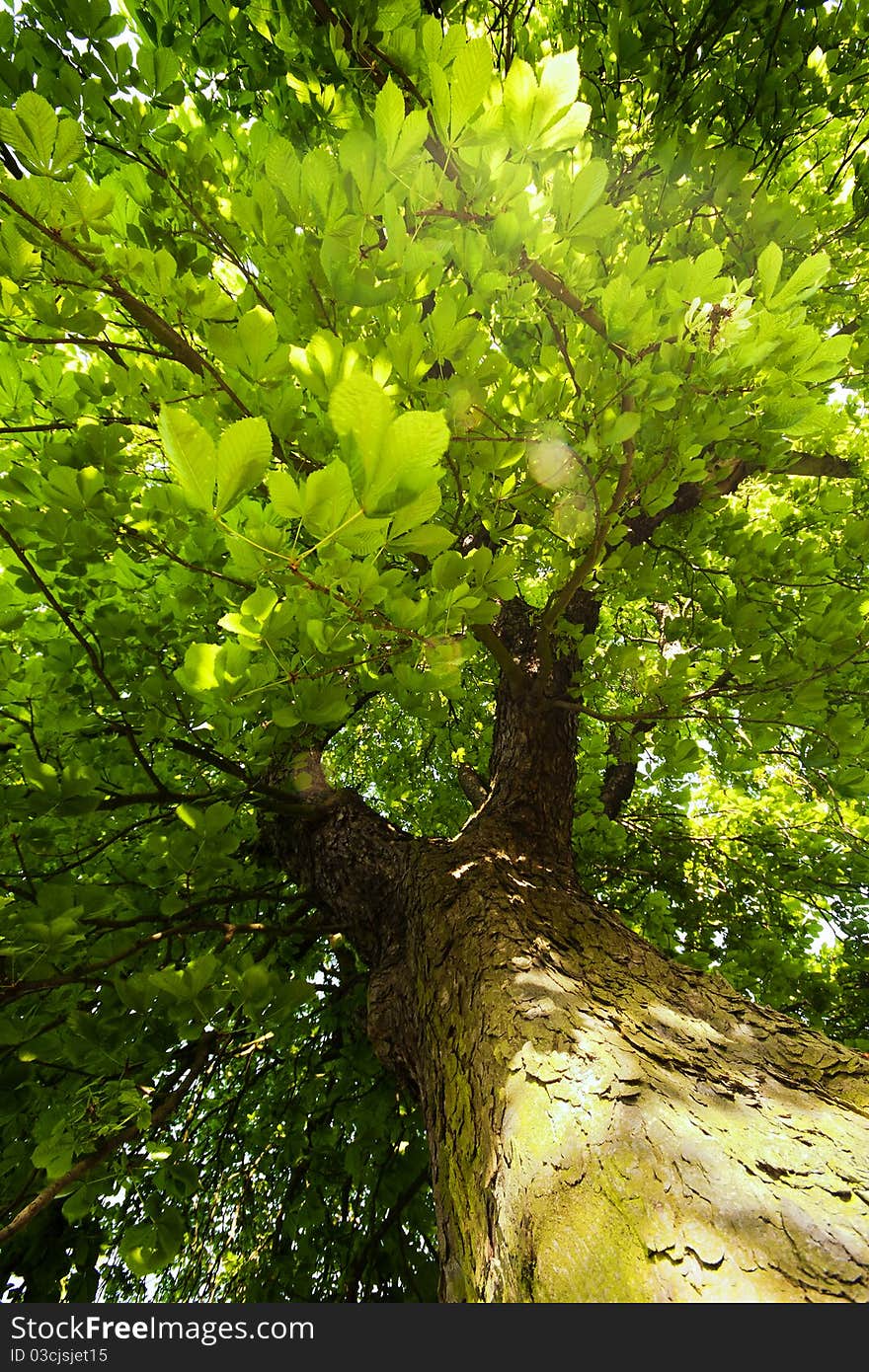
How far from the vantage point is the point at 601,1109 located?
45.2 inches

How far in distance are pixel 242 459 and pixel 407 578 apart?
0.84 m

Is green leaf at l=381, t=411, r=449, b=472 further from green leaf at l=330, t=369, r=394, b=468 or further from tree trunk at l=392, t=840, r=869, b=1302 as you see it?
tree trunk at l=392, t=840, r=869, b=1302

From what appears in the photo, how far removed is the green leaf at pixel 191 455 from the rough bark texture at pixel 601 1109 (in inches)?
49.6

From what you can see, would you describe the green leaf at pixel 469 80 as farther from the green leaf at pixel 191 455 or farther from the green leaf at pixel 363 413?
the green leaf at pixel 191 455

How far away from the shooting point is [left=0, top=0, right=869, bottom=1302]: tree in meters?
0.96

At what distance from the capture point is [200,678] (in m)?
0.98

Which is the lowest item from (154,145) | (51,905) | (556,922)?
(51,905)

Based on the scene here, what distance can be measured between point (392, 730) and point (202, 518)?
4.38m

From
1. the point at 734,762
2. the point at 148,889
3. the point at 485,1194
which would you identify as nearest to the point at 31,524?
the point at 148,889

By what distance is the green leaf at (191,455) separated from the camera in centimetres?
71

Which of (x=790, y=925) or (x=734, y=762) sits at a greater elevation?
(x=734, y=762)

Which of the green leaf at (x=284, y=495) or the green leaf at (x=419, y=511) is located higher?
the green leaf at (x=419, y=511)

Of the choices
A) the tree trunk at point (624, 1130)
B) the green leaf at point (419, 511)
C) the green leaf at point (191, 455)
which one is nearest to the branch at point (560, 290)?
the green leaf at point (419, 511)

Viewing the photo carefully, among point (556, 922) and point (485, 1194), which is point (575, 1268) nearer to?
point (485, 1194)
